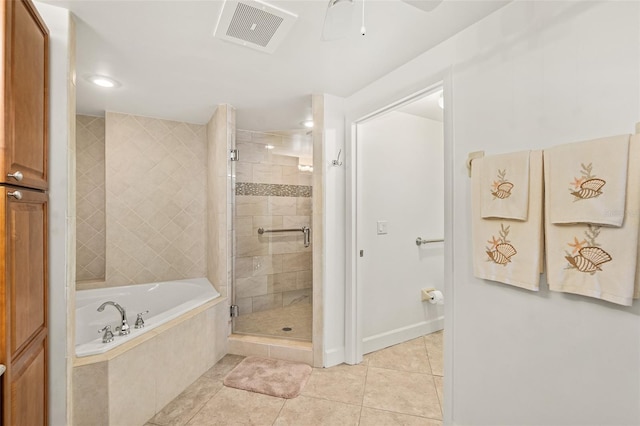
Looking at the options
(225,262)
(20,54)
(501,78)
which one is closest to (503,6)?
(501,78)

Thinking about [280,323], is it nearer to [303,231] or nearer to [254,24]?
[303,231]

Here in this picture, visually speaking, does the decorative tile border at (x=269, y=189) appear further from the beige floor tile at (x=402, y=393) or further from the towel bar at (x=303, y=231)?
the beige floor tile at (x=402, y=393)

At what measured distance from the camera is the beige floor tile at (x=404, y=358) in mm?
2398

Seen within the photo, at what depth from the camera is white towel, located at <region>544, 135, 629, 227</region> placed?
1.00 m

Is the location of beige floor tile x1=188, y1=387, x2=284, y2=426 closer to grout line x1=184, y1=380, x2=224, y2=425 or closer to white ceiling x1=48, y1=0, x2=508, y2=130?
grout line x1=184, y1=380, x2=224, y2=425

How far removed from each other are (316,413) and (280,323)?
3.33 ft

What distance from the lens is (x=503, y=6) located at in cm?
Result: 138

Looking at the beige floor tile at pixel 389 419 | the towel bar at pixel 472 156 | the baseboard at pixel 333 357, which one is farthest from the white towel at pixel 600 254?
the baseboard at pixel 333 357

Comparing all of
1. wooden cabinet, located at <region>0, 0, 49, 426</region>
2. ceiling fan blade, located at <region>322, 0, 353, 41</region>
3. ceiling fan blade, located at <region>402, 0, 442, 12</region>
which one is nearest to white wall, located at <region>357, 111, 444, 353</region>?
ceiling fan blade, located at <region>322, 0, 353, 41</region>

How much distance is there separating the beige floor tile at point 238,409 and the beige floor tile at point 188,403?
1.9 inches

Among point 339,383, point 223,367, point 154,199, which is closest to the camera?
point 339,383

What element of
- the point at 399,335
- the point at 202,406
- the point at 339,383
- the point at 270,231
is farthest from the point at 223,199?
the point at 399,335

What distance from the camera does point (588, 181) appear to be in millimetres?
1076

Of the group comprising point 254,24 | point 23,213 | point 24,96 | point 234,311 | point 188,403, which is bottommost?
point 188,403
